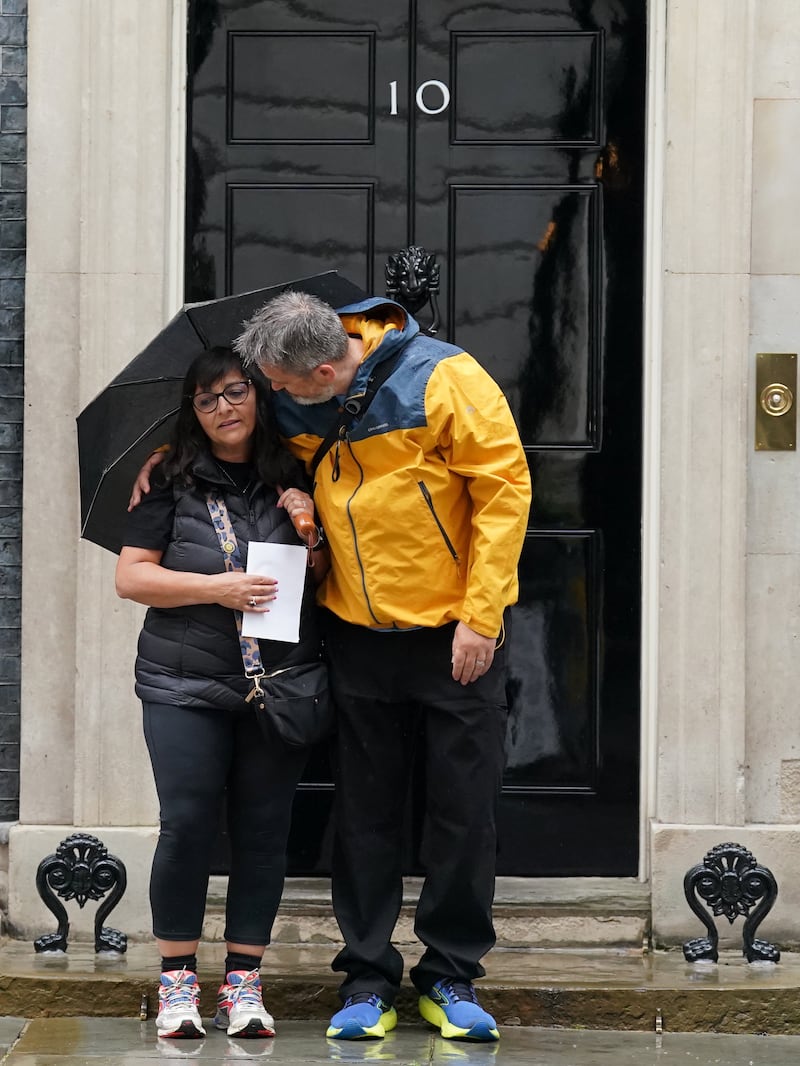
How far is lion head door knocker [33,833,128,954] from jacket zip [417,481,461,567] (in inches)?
67.0

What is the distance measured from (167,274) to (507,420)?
157 centimetres

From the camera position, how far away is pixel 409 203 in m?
5.27

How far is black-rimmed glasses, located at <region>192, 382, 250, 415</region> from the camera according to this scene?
421cm

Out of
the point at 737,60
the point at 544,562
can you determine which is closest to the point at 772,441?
the point at 544,562

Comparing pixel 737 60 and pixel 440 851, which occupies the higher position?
pixel 737 60

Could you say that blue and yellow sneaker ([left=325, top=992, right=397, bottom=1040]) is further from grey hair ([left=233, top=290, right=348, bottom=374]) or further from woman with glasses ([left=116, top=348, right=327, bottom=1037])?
grey hair ([left=233, top=290, right=348, bottom=374])

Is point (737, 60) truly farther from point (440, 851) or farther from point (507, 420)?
point (440, 851)

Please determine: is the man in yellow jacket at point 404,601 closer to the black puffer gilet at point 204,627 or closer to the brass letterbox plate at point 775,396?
the black puffer gilet at point 204,627

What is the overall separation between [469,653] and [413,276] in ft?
5.22

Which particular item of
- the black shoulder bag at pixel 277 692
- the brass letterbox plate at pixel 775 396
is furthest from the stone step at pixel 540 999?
the brass letterbox plate at pixel 775 396

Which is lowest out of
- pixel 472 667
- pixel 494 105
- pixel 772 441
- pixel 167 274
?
pixel 472 667

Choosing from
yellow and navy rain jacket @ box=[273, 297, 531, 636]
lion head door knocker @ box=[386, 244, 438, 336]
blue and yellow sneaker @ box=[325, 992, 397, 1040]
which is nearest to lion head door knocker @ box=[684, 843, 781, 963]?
blue and yellow sneaker @ box=[325, 992, 397, 1040]

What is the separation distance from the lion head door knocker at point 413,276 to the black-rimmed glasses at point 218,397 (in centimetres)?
114

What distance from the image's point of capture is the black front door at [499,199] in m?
5.24
